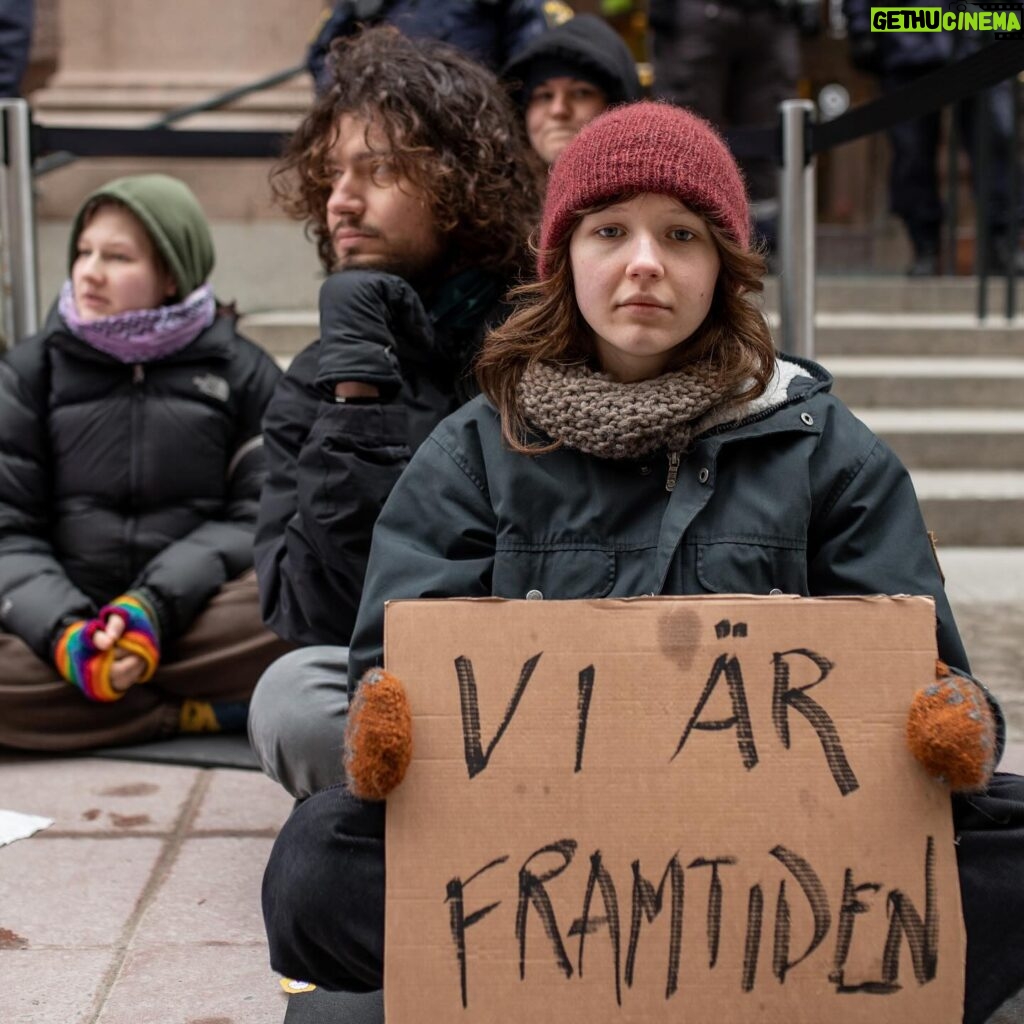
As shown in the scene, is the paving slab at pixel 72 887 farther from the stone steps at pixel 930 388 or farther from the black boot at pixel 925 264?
the black boot at pixel 925 264

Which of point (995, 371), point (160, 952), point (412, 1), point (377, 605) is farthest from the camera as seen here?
point (995, 371)

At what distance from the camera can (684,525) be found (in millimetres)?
2072

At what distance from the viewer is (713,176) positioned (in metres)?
2.13

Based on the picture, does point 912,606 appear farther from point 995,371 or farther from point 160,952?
point 995,371

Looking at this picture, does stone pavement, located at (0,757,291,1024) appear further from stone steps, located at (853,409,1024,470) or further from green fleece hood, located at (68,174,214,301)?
stone steps, located at (853,409,1024,470)

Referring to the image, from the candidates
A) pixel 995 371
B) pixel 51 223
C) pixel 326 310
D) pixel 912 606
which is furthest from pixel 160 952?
pixel 51 223

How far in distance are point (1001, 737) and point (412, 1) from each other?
2965 mm

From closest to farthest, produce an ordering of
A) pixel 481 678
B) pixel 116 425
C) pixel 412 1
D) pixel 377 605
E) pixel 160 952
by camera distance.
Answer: pixel 481 678
pixel 377 605
pixel 160 952
pixel 116 425
pixel 412 1

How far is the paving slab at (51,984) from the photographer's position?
223cm

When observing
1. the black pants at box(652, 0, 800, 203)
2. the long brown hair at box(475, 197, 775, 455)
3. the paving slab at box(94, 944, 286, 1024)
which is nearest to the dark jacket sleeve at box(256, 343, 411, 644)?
the long brown hair at box(475, 197, 775, 455)

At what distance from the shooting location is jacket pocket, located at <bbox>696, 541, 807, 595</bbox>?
2.08m

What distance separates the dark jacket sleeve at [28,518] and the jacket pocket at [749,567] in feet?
6.14

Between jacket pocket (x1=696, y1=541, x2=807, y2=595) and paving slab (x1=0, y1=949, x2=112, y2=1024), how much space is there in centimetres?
105

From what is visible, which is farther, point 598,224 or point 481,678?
point 598,224
